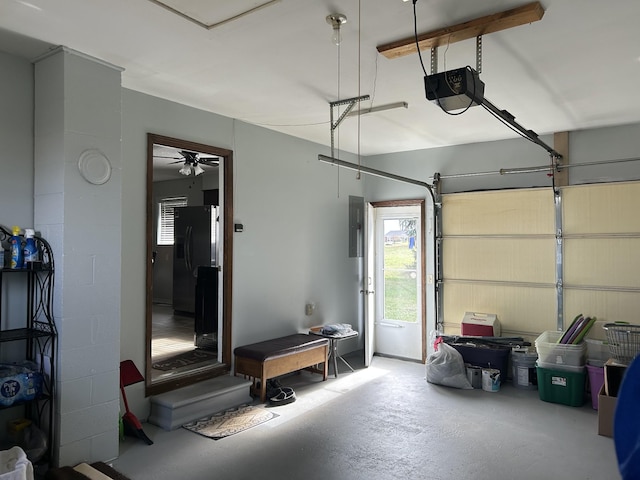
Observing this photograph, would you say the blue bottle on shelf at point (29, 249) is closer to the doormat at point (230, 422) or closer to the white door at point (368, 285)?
the doormat at point (230, 422)

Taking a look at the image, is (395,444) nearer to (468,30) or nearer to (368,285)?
(368,285)

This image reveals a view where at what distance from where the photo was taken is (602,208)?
4977 mm

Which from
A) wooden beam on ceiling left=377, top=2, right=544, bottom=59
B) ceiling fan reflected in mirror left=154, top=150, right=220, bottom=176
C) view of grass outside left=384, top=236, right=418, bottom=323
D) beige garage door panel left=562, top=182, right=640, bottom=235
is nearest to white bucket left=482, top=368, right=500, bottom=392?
view of grass outside left=384, top=236, right=418, bottom=323

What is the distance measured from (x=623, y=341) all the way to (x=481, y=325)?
5.20 feet

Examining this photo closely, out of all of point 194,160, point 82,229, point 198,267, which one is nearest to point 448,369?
point 198,267

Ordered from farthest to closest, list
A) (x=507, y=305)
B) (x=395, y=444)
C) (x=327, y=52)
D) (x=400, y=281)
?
1. (x=400, y=281)
2. (x=507, y=305)
3. (x=395, y=444)
4. (x=327, y=52)

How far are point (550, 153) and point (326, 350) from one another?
134 inches

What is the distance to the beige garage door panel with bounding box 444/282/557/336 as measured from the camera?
5340 millimetres

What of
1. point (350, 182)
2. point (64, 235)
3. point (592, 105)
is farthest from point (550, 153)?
point (64, 235)

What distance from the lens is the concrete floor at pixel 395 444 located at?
10.4ft

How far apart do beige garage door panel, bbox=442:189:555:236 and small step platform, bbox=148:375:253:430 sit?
330 centimetres

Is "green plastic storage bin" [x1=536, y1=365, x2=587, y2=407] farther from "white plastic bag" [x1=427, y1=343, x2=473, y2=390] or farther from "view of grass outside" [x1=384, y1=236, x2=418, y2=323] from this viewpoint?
"view of grass outside" [x1=384, y1=236, x2=418, y2=323]

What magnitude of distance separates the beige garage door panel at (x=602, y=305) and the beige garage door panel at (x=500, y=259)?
0.30 m

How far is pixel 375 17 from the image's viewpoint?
2.60 meters
